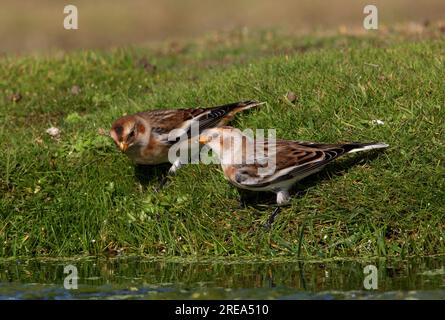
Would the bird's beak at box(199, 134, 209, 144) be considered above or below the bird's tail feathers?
above

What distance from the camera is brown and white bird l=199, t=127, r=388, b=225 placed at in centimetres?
958

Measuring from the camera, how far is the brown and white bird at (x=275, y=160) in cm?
958

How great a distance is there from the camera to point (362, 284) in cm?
824

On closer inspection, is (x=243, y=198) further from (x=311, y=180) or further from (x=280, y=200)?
(x=311, y=180)

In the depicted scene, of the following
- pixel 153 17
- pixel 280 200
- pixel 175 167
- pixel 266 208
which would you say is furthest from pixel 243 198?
pixel 153 17

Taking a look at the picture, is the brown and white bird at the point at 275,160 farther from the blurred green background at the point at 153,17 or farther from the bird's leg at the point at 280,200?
the blurred green background at the point at 153,17

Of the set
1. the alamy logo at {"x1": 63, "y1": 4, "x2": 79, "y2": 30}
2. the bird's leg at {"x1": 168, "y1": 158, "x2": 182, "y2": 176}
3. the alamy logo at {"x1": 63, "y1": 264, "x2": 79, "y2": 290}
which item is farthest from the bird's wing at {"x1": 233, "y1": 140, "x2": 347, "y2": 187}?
the alamy logo at {"x1": 63, "y1": 4, "x2": 79, "y2": 30}

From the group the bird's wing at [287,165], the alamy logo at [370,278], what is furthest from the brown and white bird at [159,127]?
the alamy logo at [370,278]

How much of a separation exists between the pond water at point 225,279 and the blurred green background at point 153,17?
39.4 ft

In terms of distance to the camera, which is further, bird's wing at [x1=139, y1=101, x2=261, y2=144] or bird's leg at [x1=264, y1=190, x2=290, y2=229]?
bird's wing at [x1=139, y1=101, x2=261, y2=144]

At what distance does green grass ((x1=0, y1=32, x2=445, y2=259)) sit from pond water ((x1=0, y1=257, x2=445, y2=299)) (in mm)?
330

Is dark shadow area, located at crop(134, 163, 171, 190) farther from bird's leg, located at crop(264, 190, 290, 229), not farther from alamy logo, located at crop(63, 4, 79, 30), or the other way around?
alamy logo, located at crop(63, 4, 79, 30)

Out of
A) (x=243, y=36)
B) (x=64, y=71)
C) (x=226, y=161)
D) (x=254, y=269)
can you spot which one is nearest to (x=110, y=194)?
(x=226, y=161)

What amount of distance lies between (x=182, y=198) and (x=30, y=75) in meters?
5.52
